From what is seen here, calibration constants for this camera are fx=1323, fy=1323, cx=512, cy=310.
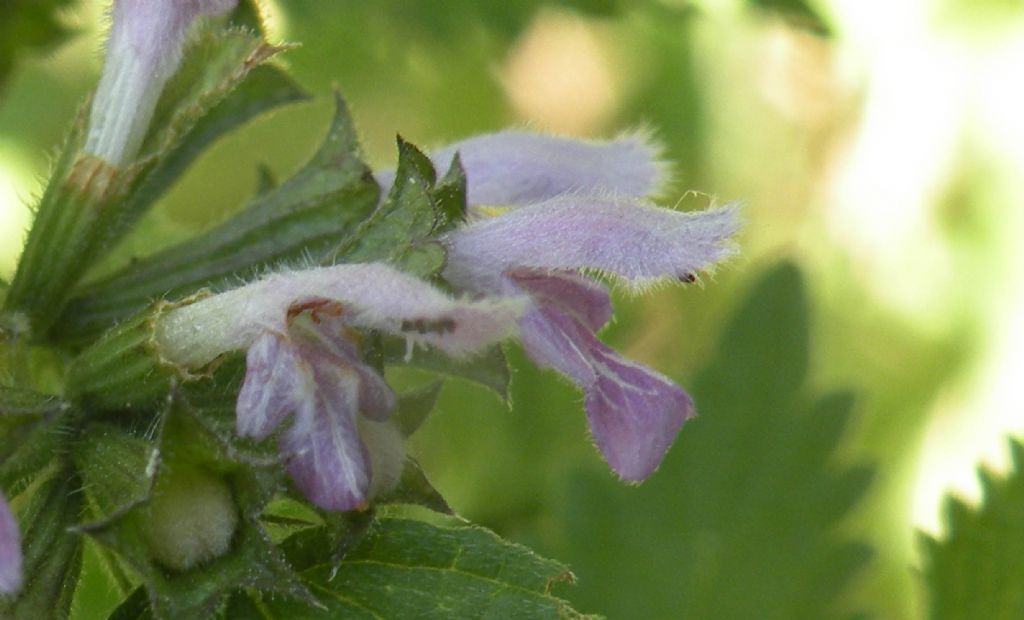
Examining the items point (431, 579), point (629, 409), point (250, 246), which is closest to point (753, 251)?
point (250, 246)

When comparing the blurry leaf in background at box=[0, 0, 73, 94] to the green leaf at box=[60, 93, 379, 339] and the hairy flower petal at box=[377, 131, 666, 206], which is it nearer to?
the green leaf at box=[60, 93, 379, 339]

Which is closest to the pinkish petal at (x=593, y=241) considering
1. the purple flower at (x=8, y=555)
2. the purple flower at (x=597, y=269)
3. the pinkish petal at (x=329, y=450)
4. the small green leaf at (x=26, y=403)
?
the purple flower at (x=597, y=269)

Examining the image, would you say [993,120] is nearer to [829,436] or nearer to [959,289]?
[959,289]

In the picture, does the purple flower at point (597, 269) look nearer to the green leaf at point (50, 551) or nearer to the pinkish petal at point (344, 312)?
the pinkish petal at point (344, 312)

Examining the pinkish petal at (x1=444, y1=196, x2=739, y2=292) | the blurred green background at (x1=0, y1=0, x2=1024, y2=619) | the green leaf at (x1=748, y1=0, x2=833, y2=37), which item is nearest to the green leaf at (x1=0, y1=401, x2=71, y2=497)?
the pinkish petal at (x1=444, y1=196, x2=739, y2=292)

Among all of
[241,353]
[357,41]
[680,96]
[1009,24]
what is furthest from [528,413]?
[1009,24]

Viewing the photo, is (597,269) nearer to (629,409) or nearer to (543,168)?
(629,409)
